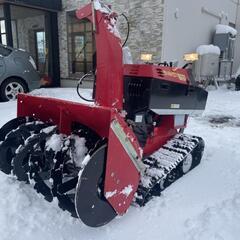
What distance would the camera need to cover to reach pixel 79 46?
39.6 feet

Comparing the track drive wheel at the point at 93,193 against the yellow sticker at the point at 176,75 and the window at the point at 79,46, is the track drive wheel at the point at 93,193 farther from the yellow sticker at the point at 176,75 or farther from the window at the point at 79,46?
the window at the point at 79,46

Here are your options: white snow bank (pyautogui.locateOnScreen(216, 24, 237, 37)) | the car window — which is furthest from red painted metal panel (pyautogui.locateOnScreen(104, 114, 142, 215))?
white snow bank (pyautogui.locateOnScreen(216, 24, 237, 37))

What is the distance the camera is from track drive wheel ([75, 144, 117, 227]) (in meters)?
2.21

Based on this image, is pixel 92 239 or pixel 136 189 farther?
pixel 136 189

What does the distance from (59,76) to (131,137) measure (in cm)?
976

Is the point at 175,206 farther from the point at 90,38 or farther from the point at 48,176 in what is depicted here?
the point at 90,38

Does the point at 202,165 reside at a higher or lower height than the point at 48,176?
lower

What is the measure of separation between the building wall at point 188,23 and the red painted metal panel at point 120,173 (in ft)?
24.3

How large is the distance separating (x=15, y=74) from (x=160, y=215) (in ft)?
20.3

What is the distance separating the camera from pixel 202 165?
393cm

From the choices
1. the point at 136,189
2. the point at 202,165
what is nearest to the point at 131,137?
the point at 136,189

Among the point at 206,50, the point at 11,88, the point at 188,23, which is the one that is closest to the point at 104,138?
the point at 11,88

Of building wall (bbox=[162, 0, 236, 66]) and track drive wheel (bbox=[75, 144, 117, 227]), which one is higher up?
building wall (bbox=[162, 0, 236, 66])

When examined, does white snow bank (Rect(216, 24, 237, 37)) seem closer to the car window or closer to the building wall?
the building wall
